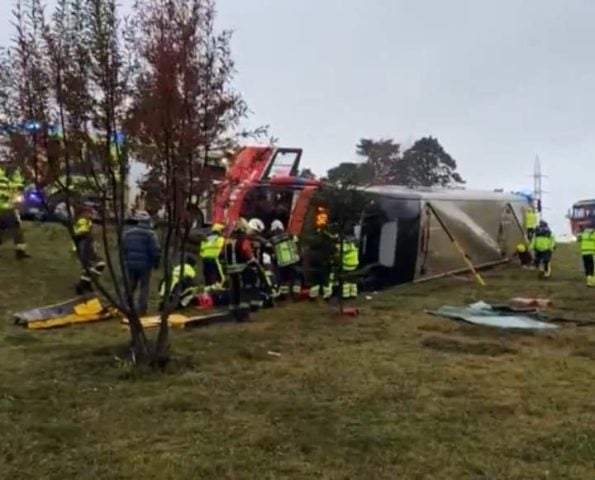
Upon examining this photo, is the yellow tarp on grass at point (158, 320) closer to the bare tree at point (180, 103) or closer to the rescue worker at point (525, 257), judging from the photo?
the bare tree at point (180, 103)

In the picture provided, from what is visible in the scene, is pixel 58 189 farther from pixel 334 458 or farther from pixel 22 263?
pixel 22 263

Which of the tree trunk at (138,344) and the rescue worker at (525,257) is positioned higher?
the rescue worker at (525,257)

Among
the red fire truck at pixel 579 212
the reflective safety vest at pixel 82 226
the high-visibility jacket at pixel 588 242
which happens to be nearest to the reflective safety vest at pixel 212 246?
the reflective safety vest at pixel 82 226

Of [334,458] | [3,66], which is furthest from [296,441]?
[3,66]

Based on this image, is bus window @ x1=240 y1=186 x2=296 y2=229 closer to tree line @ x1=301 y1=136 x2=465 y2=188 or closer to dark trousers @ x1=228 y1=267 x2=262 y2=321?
dark trousers @ x1=228 y1=267 x2=262 y2=321

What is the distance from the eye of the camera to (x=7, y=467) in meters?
5.75

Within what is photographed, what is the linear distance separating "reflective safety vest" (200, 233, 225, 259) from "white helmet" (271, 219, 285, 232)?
1563 mm

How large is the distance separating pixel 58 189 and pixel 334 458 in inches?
160

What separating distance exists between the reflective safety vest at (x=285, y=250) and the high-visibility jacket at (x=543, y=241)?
7.33 metres

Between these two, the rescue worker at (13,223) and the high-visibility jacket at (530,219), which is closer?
the rescue worker at (13,223)

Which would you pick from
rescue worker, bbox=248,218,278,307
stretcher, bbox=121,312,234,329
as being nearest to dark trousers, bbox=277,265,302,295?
rescue worker, bbox=248,218,278,307

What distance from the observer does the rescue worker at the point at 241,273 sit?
528 inches

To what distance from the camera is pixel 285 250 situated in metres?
15.9

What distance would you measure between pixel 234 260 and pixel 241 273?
25 cm
